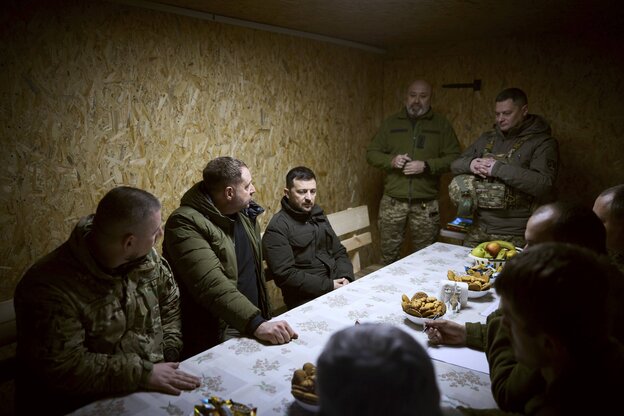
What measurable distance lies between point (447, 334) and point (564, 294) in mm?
825

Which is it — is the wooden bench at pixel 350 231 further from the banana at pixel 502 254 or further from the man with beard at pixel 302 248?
the banana at pixel 502 254

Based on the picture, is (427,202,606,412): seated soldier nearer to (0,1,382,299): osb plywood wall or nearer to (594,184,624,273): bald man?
(594,184,624,273): bald man

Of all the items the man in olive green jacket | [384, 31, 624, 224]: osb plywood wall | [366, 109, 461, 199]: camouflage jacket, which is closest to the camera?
the man in olive green jacket

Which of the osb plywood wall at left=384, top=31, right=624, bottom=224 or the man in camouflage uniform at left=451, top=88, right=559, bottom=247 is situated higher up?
the osb plywood wall at left=384, top=31, right=624, bottom=224

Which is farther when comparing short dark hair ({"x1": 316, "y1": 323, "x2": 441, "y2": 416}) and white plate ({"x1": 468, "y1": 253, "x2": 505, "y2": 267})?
white plate ({"x1": 468, "y1": 253, "x2": 505, "y2": 267})

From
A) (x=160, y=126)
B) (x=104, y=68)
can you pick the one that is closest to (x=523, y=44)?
(x=160, y=126)

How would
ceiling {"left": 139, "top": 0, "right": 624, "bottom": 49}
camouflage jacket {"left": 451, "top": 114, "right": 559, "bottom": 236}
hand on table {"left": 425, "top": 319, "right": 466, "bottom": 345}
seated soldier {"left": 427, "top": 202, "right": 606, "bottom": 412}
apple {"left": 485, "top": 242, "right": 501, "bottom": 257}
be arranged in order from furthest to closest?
camouflage jacket {"left": 451, "top": 114, "right": 559, "bottom": 236}
ceiling {"left": 139, "top": 0, "right": 624, "bottom": 49}
apple {"left": 485, "top": 242, "right": 501, "bottom": 257}
hand on table {"left": 425, "top": 319, "right": 466, "bottom": 345}
seated soldier {"left": 427, "top": 202, "right": 606, "bottom": 412}

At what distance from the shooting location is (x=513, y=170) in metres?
3.31

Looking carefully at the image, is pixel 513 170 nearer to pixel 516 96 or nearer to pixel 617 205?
pixel 516 96

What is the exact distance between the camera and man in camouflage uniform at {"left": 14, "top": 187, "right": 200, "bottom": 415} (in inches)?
52.1

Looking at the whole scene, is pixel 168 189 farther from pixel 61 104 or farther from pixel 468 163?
pixel 468 163

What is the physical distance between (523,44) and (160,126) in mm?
3393

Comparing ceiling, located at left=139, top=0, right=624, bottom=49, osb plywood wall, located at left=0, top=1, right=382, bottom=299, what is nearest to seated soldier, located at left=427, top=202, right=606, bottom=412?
ceiling, located at left=139, top=0, right=624, bottom=49

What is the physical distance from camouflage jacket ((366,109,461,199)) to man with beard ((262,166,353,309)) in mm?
1373
